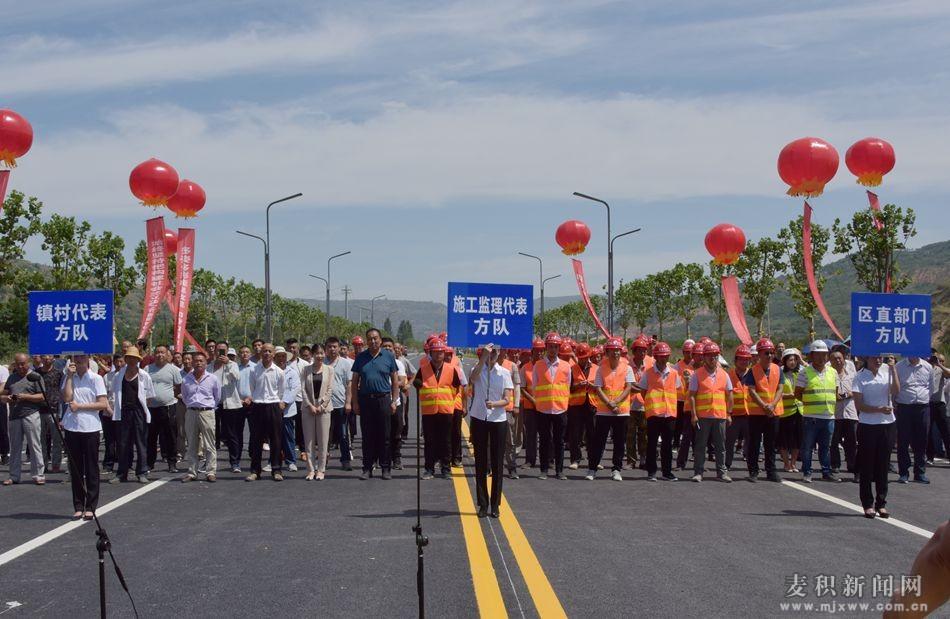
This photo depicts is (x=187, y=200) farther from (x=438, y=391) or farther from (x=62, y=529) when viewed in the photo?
(x=62, y=529)

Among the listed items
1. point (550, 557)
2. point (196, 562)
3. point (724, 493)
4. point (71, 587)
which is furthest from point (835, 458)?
point (71, 587)

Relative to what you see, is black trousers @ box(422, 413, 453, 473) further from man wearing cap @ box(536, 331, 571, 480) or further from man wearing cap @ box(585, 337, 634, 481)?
man wearing cap @ box(585, 337, 634, 481)

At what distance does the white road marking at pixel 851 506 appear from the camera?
381 inches

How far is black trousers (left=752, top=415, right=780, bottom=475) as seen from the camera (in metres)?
13.9

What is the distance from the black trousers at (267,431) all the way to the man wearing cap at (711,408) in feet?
Result: 19.5

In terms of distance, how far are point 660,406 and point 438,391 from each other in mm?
3205

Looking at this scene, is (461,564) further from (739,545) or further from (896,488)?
(896,488)

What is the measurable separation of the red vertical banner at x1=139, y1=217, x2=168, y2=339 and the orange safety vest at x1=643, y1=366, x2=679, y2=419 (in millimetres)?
12373

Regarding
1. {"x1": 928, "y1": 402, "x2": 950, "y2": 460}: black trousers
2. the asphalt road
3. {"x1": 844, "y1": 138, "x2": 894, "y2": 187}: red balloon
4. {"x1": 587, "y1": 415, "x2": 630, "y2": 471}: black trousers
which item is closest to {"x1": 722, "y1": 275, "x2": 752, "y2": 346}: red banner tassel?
{"x1": 844, "y1": 138, "x2": 894, "y2": 187}: red balloon

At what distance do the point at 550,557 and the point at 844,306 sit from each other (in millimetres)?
154735

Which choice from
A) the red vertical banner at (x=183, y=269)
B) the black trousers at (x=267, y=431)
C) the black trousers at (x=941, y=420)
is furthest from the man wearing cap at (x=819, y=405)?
the red vertical banner at (x=183, y=269)

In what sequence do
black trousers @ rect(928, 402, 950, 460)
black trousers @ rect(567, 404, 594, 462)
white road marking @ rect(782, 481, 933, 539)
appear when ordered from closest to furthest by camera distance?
white road marking @ rect(782, 481, 933, 539) → black trousers @ rect(567, 404, 594, 462) → black trousers @ rect(928, 402, 950, 460)

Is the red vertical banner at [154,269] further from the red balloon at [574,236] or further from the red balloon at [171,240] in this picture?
the red balloon at [574,236]

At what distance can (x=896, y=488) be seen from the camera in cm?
1305
